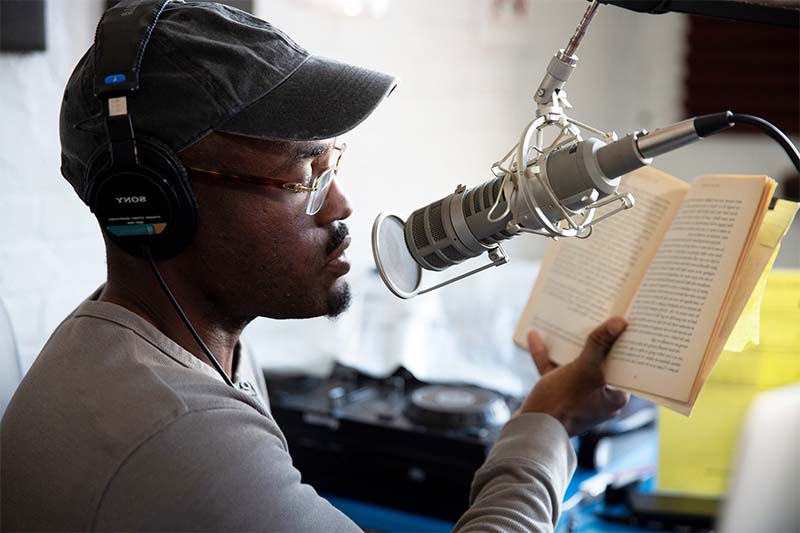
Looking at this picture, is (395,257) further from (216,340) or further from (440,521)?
(440,521)

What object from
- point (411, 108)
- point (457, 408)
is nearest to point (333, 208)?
point (457, 408)

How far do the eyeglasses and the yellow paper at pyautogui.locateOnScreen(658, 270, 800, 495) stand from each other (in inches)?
32.2

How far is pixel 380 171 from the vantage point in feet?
7.90

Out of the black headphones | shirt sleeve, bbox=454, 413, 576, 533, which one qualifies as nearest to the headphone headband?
the black headphones

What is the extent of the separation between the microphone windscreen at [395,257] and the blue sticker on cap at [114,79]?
0.96ft

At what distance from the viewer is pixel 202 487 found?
81 centimetres

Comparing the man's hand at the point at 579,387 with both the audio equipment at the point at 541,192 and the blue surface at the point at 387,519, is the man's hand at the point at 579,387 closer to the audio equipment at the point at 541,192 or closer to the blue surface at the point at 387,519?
the audio equipment at the point at 541,192

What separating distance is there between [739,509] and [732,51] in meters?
3.66

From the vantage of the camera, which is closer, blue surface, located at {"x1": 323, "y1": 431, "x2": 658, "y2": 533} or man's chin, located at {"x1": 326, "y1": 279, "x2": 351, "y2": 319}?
man's chin, located at {"x1": 326, "y1": 279, "x2": 351, "y2": 319}

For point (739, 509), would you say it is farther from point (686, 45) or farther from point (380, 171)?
point (686, 45)

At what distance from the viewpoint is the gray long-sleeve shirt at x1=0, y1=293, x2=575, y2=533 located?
2.64 ft

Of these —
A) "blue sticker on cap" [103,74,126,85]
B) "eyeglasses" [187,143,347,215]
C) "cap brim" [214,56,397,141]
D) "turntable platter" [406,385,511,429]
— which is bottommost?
"turntable platter" [406,385,511,429]


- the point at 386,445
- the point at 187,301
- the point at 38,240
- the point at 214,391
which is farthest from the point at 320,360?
the point at 214,391

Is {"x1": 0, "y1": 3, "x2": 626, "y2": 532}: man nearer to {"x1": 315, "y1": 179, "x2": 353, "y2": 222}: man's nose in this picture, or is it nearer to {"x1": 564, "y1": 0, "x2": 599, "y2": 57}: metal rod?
{"x1": 315, "y1": 179, "x2": 353, "y2": 222}: man's nose
